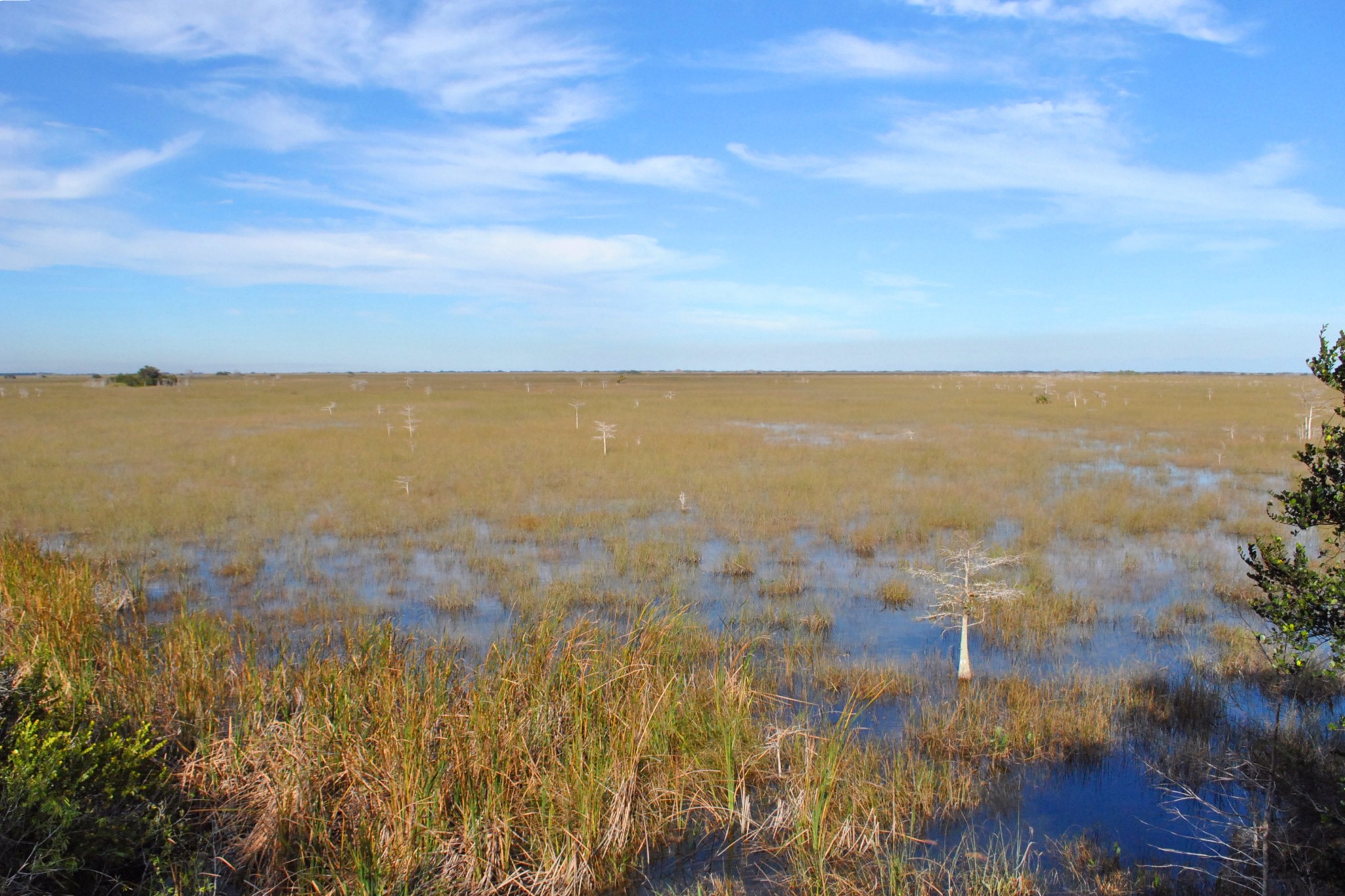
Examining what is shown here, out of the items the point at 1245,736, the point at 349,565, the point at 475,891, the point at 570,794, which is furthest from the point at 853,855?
the point at 349,565

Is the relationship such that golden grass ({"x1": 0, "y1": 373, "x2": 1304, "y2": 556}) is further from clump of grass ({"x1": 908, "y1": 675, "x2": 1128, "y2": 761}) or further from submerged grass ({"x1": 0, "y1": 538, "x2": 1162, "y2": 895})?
submerged grass ({"x1": 0, "y1": 538, "x2": 1162, "y2": 895})

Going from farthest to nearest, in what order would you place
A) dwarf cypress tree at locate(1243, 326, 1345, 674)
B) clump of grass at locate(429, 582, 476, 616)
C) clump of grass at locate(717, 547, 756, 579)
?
clump of grass at locate(717, 547, 756, 579) < clump of grass at locate(429, 582, 476, 616) < dwarf cypress tree at locate(1243, 326, 1345, 674)

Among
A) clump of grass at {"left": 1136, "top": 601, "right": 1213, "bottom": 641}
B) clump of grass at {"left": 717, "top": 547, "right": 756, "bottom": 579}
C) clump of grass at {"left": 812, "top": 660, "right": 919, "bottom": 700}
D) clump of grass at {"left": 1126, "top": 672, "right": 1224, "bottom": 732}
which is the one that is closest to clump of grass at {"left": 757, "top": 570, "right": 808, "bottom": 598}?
clump of grass at {"left": 717, "top": 547, "right": 756, "bottom": 579}

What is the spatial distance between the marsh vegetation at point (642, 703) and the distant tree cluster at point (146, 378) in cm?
6526

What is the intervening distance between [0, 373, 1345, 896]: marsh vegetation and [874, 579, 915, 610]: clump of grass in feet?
0.55

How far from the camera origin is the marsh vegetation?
15.0 feet

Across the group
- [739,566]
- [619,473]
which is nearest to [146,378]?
[619,473]

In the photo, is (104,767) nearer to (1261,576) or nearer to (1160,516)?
(1261,576)

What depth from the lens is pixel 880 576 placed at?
12.2 m

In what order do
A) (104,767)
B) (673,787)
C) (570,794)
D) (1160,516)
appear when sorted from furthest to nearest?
1. (1160,516)
2. (673,787)
3. (570,794)
4. (104,767)

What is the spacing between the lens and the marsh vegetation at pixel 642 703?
4559 millimetres

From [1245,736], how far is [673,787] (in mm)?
4975

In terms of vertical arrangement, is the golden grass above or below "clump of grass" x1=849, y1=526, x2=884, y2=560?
above

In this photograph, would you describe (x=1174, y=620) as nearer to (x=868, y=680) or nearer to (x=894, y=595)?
(x=894, y=595)
